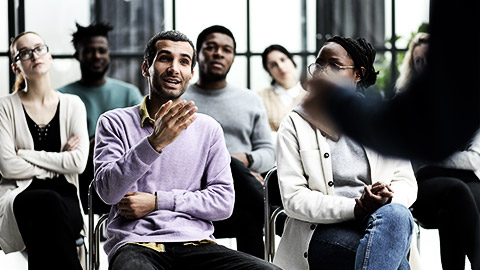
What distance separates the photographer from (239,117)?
3342mm

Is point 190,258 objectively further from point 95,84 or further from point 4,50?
point 4,50

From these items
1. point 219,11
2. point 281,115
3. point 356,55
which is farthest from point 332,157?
point 219,11

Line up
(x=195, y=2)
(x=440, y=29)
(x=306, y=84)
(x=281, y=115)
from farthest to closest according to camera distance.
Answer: (x=195, y=2) < (x=281, y=115) < (x=306, y=84) < (x=440, y=29)

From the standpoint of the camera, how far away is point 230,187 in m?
2.20

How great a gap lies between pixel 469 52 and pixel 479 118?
5cm

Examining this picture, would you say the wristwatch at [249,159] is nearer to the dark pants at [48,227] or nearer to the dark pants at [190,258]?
the dark pants at [48,227]

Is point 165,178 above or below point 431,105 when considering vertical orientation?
below

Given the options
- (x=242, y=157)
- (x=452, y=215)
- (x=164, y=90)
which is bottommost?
(x=452, y=215)

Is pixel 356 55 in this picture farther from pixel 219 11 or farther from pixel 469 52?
pixel 219 11

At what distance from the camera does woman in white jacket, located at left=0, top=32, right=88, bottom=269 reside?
2.72 meters

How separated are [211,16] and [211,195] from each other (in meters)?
3.56

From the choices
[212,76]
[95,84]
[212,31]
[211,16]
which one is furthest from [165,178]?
[211,16]

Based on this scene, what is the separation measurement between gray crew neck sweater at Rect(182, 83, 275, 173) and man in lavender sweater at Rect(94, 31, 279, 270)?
3.18 ft

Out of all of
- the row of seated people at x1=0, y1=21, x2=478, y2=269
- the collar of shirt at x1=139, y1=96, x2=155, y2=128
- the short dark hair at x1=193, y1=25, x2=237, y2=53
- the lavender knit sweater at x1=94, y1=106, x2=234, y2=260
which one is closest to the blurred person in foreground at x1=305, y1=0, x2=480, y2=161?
the row of seated people at x1=0, y1=21, x2=478, y2=269
